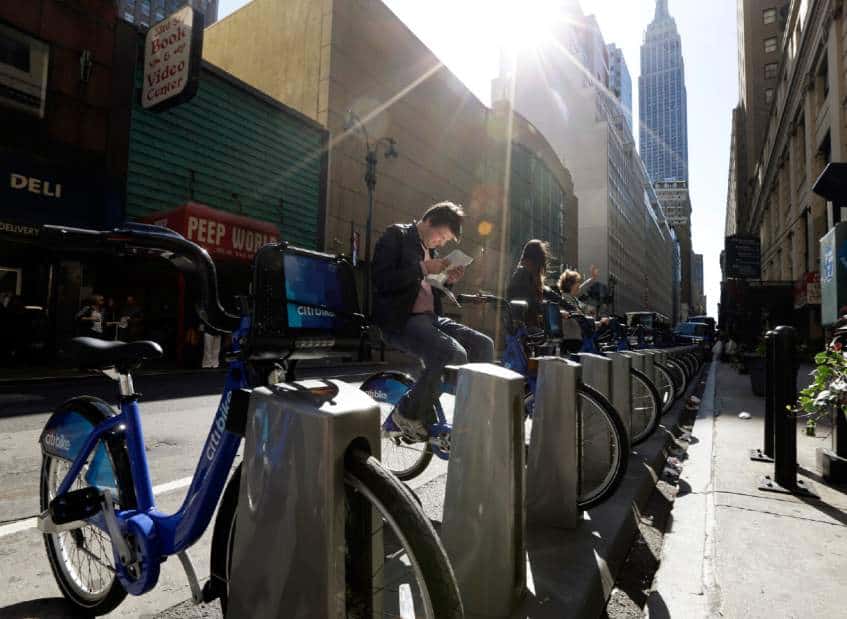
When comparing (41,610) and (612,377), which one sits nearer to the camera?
(41,610)

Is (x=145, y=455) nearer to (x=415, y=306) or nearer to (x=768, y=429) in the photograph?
(x=415, y=306)

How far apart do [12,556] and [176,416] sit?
4136 millimetres

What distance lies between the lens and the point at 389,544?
1.54 m

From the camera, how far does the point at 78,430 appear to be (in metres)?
2.15

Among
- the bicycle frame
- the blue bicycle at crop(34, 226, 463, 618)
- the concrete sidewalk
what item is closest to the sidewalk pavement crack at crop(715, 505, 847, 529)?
the concrete sidewalk

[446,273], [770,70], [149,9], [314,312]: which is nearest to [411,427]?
[446,273]

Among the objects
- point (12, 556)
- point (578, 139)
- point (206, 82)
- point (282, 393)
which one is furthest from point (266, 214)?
point (578, 139)

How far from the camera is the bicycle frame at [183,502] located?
1698mm

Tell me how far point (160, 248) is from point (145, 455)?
0.74 meters

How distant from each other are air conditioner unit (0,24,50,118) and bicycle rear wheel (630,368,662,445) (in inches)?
601

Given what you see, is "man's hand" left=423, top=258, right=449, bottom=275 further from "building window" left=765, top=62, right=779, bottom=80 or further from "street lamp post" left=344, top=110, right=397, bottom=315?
"building window" left=765, top=62, right=779, bottom=80

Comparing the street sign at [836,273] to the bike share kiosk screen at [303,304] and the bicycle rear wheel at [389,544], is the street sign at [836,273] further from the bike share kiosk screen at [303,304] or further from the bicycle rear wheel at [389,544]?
the bicycle rear wheel at [389,544]

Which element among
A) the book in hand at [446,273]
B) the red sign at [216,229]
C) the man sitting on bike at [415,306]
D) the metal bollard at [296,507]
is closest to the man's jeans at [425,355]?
the man sitting on bike at [415,306]

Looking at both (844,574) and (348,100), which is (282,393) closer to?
(844,574)
